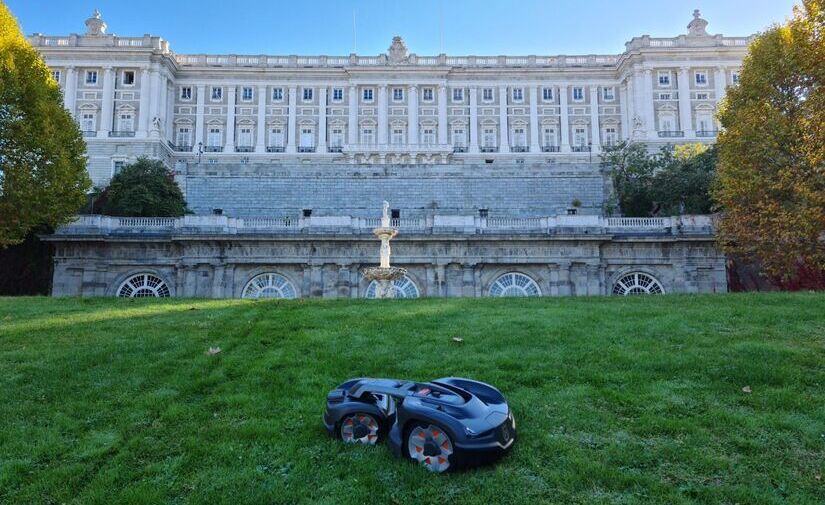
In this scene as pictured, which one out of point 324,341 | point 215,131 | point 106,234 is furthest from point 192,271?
point 215,131

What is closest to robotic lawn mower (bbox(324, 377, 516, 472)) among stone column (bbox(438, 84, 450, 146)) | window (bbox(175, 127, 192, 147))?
stone column (bbox(438, 84, 450, 146))

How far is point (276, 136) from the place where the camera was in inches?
2857

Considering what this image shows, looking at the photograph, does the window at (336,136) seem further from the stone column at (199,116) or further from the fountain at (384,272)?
the fountain at (384,272)

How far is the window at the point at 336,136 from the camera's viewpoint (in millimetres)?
72375

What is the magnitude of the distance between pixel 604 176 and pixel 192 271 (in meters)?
23.2

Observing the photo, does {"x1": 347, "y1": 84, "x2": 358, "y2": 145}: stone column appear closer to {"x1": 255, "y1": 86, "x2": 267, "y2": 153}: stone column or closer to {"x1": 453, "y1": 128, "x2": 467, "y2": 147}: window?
{"x1": 255, "y1": 86, "x2": 267, "y2": 153}: stone column

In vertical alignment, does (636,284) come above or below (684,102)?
below

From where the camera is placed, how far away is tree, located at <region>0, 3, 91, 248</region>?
21.7 m

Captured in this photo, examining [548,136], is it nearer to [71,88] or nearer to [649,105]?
[649,105]

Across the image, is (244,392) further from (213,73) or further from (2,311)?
(213,73)

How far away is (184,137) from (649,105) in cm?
4956

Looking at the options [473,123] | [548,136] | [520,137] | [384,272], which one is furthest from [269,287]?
[548,136]

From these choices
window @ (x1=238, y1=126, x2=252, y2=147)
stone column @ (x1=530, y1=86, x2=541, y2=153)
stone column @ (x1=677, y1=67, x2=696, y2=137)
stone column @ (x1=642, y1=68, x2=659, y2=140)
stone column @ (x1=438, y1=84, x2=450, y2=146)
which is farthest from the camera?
stone column @ (x1=530, y1=86, x2=541, y2=153)

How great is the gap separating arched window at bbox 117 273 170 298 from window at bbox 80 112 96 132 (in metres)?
44.0
